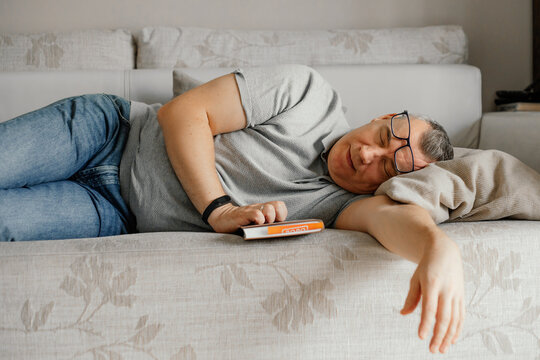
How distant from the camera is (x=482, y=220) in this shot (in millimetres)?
1000

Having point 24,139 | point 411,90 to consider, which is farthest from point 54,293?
point 411,90

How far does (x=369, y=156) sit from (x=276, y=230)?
0.39 metres

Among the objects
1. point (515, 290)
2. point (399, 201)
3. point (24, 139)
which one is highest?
point (24, 139)

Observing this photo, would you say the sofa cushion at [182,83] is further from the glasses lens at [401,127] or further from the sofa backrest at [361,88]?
the glasses lens at [401,127]

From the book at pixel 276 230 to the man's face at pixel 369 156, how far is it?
1.07ft

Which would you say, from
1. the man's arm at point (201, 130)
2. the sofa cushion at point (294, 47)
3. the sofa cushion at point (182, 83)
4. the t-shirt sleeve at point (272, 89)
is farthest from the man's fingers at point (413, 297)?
the sofa cushion at point (294, 47)

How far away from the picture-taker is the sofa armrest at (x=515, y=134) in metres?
1.37

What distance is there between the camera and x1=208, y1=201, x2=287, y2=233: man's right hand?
0.92 metres

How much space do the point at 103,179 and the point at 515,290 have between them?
0.95 m

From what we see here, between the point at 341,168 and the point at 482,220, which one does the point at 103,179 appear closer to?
the point at 341,168

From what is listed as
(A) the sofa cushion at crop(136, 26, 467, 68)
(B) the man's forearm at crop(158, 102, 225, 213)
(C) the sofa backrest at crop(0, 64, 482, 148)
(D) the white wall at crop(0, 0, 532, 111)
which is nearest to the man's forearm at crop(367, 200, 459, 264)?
(B) the man's forearm at crop(158, 102, 225, 213)

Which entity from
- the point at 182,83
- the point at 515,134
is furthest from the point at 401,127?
the point at 182,83

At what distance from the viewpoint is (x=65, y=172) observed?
46.2 inches

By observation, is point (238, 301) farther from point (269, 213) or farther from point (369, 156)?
point (369, 156)
